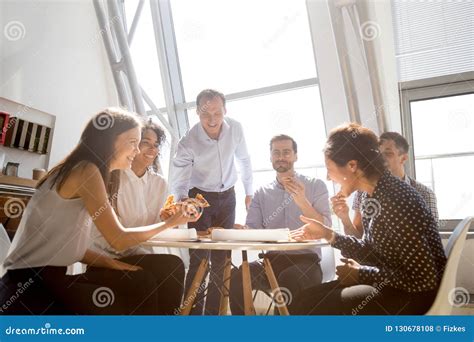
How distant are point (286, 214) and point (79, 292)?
1383mm

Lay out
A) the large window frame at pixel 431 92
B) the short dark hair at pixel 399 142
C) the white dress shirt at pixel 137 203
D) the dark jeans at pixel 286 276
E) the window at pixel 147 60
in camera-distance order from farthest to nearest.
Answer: the window at pixel 147 60 → the large window frame at pixel 431 92 → the short dark hair at pixel 399 142 → the dark jeans at pixel 286 276 → the white dress shirt at pixel 137 203

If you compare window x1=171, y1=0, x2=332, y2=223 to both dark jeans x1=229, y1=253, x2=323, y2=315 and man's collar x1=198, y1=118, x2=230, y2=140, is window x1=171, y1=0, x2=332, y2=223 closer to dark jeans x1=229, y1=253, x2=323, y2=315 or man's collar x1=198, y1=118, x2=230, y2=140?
man's collar x1=198, y1=118, x2=230, y2=140

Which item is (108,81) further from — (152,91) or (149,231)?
(149,231)

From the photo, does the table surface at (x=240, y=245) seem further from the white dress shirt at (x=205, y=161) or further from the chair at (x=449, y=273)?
the white dress shirt at (x=205, y=161)

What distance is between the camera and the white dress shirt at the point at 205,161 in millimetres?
2611

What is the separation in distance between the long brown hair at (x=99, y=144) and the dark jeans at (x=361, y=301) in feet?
2.80

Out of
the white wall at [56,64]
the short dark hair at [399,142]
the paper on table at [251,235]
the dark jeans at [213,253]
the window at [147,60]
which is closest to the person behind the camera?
the paper on table at [251,235]

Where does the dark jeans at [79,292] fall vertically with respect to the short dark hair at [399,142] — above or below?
below

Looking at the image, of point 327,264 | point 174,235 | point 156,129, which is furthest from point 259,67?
point 174,235

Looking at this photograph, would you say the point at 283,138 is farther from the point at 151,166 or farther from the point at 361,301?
the point at 361,301

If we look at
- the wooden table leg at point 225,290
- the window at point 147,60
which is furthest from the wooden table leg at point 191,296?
the window at point 147,60

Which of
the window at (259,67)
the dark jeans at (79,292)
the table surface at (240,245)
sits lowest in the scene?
the dark jeans at (79,292)

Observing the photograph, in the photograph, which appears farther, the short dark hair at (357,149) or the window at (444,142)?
the window at (444,142)

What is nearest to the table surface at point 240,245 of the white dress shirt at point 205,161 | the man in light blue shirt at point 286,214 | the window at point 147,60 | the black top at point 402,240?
the black top at point 402,240
